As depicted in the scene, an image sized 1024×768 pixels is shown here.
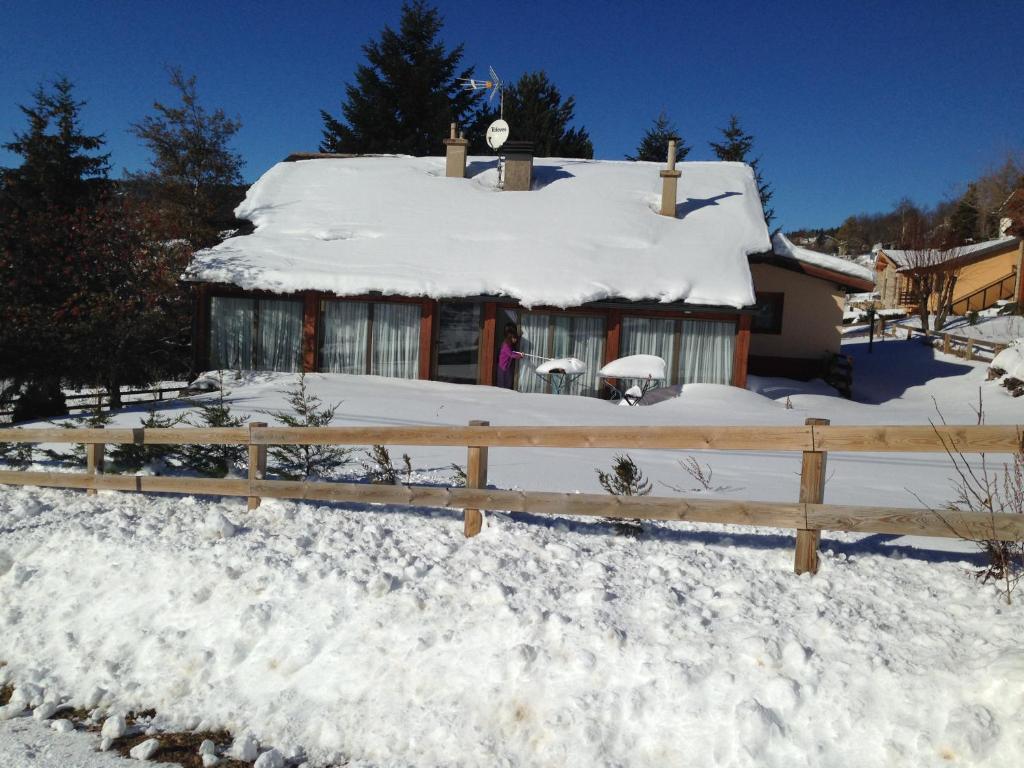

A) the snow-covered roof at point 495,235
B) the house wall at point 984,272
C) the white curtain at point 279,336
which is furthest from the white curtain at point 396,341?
the house wall at point 984,272

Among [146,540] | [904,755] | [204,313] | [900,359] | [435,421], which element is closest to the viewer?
[904,755]

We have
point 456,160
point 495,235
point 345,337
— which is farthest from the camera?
point 456,160

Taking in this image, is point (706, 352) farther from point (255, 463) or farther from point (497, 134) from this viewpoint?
point (255, 463)

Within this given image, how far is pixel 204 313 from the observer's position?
52.5ft

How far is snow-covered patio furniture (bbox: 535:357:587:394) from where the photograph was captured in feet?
46.6

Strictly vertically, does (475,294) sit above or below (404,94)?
below

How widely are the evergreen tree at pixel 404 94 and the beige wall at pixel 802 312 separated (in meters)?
21.2

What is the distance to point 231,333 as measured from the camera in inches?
627

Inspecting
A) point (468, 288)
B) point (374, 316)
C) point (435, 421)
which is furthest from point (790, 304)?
point (435, 421)

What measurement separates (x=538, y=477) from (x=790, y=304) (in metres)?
15.5

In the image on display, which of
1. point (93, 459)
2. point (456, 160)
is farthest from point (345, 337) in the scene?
point (93, 459)

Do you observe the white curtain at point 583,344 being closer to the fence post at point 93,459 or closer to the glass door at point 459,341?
the glass door at point 459,341

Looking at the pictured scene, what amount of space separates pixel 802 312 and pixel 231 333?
15440 millimetres

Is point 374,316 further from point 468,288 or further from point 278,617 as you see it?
point 278,617
